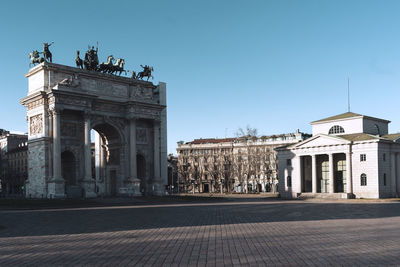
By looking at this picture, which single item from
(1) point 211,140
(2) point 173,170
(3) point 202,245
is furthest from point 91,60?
(2) point 173,170

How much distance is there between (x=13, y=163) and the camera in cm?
11950

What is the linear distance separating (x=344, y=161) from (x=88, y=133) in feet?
122

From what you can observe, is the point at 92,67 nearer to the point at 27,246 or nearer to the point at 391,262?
the point at 27,246

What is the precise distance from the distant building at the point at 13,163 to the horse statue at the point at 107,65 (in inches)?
2418

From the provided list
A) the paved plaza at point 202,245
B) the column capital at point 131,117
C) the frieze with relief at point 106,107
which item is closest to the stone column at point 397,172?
the column capital at point 131,117

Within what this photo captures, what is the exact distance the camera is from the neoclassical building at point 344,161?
5844 cm

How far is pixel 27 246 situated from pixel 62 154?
43.5m

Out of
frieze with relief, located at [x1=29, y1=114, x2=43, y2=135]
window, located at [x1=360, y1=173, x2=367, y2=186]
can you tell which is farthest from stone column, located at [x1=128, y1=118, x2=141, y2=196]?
window, located at [x1=360, y1=173, x2=367, y2=186]

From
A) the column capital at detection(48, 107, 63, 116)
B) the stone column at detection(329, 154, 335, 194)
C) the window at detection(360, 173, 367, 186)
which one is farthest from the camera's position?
the stone column at detection(329, 154, 335, 194)

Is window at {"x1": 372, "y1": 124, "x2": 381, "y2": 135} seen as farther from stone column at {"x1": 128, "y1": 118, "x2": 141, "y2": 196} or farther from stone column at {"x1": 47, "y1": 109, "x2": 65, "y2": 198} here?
stone column at {"x1": 47, "y1": 109, "x2": 65, "y2": 198}

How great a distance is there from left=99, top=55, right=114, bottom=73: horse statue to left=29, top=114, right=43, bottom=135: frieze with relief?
11170mm

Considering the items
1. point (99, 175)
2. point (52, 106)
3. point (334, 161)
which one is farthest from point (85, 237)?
point (334, 161)

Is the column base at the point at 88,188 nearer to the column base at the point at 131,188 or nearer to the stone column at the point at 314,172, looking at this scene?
the column base at the point at 131,188

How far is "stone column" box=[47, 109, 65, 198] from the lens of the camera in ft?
168
